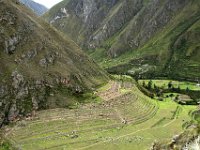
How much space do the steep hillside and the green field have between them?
417 cm

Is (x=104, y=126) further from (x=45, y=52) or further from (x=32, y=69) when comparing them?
(x=45, y=52)

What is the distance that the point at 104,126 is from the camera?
3671 inches

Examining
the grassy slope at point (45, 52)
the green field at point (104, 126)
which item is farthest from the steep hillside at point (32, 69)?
the green field at point (104, 126)

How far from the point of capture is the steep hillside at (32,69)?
91.1m

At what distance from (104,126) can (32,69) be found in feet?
78.6

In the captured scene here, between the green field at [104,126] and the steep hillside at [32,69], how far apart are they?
13.7 feet

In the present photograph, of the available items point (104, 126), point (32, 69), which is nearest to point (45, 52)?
point (32, 69)

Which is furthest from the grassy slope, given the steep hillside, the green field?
the green field

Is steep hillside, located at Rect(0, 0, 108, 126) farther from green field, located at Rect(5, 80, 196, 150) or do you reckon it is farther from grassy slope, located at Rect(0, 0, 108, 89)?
green field, located at Rect(5, 80, 196, 150)

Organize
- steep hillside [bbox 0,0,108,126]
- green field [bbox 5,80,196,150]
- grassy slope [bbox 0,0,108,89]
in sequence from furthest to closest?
grassy slope [bbox 0,0,108,89] → steep hillside [bbox 0,0,108,126] → green field [bbox 5,80,196,150]

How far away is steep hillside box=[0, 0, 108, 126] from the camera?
9106 centimetres

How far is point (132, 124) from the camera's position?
323 feet

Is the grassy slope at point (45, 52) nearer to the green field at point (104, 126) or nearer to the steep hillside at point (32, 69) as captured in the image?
the steep hillside at point (32, 69)

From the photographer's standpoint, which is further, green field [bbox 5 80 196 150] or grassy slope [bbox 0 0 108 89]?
grassy slope [bbox 0 0 108 89]
